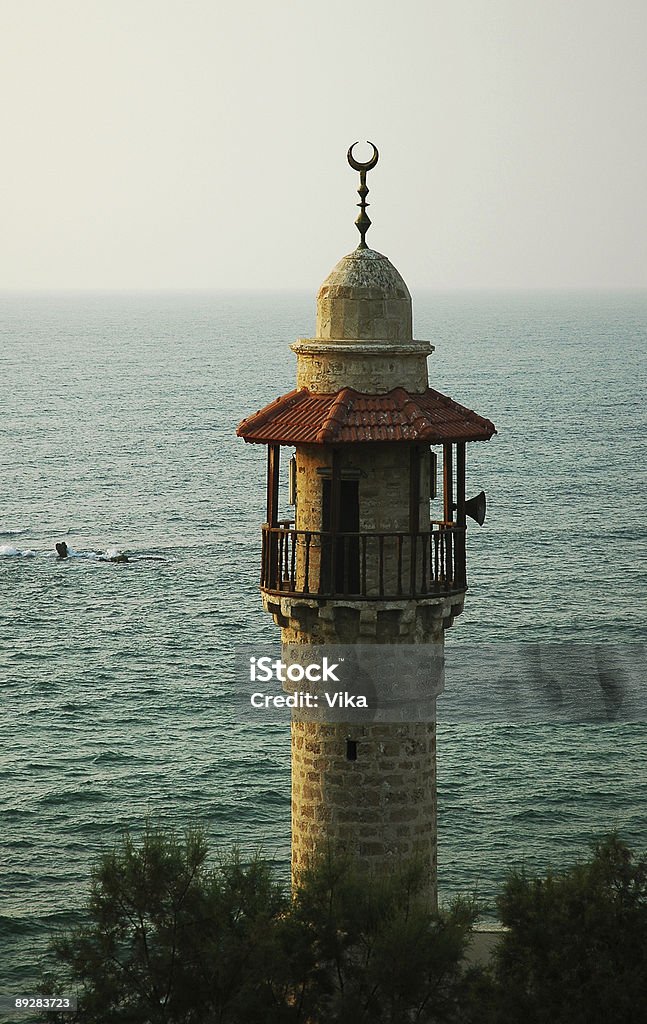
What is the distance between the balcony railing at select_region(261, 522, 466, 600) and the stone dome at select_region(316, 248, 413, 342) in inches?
132

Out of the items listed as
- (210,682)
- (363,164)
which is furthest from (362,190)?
(210,682)

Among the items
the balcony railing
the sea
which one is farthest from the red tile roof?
the sea

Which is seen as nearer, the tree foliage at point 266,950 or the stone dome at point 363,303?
the tree foliage at point 266,950

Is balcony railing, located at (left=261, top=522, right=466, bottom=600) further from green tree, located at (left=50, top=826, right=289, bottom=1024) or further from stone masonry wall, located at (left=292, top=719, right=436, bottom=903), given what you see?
green tree, located at (left=50, top=826, right=289, bottom=1024)

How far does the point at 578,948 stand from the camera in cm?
2814

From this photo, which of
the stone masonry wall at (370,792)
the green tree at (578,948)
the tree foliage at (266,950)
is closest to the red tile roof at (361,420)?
the stone masonry wall at (370,792)

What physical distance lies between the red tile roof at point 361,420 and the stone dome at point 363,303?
3.21 feet

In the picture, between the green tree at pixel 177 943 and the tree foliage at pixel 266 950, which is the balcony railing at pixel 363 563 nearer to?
the tree foliage at pixel 266 950

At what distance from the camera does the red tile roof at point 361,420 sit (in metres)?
27.5

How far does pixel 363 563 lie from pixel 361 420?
7.82 ft

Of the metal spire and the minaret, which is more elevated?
the metal spire

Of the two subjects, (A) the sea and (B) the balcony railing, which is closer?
(B) the balcony railing

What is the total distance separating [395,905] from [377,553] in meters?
5.72

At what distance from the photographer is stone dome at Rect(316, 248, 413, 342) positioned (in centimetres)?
2834
